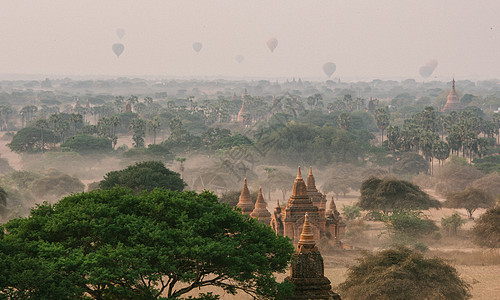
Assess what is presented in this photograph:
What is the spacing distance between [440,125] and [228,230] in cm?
10628

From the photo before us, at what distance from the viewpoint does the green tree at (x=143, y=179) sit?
49.9m

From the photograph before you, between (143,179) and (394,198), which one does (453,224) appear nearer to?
(394,198)

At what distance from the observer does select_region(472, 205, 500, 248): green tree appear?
137ft

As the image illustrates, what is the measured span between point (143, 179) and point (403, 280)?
85.1ft

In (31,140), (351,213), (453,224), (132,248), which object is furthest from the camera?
(31,140)

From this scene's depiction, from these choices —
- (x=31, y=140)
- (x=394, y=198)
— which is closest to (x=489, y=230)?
(x=394, y=198)

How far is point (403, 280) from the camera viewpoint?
94.8 feet

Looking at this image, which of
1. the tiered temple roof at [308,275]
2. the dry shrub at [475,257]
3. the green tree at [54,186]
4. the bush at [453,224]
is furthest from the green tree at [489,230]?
the green tree at [54,186]

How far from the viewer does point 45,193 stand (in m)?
67.2

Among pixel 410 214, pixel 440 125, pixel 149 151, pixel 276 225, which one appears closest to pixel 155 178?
pixel 276 225

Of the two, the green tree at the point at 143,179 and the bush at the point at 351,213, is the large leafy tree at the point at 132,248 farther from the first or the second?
the bush at the point at 351,213

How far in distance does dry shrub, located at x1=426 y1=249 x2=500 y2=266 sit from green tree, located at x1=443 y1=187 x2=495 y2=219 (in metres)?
13.5

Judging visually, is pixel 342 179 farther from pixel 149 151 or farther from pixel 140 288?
pixel 140 288

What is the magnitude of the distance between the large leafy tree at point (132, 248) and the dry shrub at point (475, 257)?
22.6m
